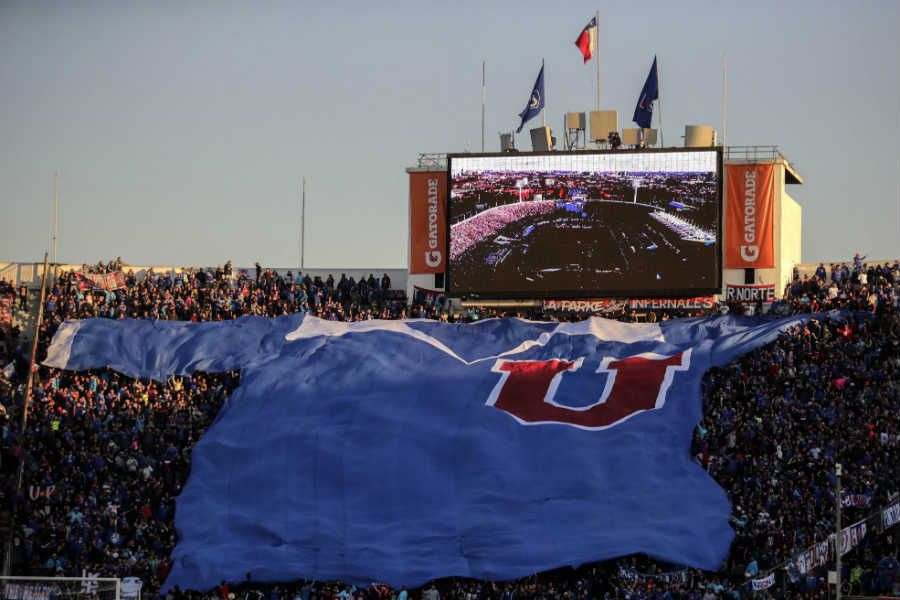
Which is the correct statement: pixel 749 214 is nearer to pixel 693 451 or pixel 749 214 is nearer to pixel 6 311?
pixel 693 451

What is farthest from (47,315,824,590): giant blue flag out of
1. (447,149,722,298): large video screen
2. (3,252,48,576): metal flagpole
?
(447,149,722,298): large video screen

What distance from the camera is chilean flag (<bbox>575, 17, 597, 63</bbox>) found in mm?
51188

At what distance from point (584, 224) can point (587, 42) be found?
624 centimetres

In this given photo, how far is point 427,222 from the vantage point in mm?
52094

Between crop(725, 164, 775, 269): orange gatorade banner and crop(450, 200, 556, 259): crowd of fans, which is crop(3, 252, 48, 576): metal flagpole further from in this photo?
crop(725, 164, 775, 269): orange gatorade banner

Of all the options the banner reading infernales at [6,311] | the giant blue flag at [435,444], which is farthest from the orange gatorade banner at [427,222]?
the banner reading infernales at [6,311]

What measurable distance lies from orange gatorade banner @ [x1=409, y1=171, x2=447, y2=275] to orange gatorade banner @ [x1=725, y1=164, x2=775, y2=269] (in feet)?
27.4

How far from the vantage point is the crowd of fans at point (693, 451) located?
38.0m

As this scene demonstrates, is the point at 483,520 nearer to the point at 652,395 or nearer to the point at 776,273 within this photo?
the point at 652,395

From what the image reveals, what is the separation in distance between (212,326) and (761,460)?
16255mm

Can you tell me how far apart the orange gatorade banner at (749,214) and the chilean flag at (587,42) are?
5351 mm

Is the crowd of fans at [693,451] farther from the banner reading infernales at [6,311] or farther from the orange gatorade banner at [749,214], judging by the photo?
the orange gatorade banner at [749,214]

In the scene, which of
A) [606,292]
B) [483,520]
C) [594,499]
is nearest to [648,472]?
[594,499]

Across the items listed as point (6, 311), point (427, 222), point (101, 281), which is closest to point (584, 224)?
point (427, 222)
